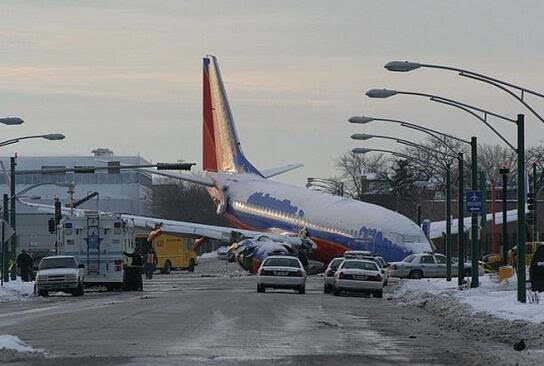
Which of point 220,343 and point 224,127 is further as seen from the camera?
point 224,127

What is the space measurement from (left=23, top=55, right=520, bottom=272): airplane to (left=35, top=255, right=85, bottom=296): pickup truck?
2106 centimetres

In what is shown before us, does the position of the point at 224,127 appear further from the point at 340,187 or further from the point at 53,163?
the point at 53,163

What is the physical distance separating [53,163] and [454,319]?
150298mm

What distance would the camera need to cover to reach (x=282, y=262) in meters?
50.2

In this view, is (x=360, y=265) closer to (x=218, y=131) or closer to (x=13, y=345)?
(x=13, y=345)

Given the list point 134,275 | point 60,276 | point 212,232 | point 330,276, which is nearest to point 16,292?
point 60,276

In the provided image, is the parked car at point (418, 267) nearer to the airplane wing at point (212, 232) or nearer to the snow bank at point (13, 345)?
the airplane wing at point (212, 232)

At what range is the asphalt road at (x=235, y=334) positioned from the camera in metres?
20.3

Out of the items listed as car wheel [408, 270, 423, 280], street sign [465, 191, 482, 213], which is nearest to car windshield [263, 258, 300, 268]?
street sign [465, 191, 482, 213]

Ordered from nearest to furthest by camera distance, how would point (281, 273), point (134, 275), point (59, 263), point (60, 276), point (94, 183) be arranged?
point (60, 276)
point (59, 263)
point (281, 273)
point (134, 275)
point (94, 183)

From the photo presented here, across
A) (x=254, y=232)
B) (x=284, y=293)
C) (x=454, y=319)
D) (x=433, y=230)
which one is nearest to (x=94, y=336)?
(x=454, y=319)

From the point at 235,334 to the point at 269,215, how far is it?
189 feet

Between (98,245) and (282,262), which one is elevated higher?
(98,245)

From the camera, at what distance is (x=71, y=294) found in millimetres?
51781
